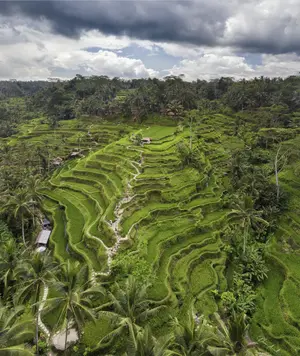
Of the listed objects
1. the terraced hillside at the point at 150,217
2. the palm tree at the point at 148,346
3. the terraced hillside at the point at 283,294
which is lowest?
the terraced hillside at the point at 283,294

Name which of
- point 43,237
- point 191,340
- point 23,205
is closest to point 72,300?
point 191,340

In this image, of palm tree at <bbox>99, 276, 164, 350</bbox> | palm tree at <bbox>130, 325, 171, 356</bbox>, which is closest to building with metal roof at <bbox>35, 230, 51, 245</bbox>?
palm tree at <bbox>99, 276, 164, 350</bbox>

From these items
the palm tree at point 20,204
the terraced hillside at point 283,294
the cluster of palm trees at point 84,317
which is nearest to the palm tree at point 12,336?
the cluster of palm trees at point 84,317

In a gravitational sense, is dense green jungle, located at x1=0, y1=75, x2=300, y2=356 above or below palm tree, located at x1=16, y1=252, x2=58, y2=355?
below

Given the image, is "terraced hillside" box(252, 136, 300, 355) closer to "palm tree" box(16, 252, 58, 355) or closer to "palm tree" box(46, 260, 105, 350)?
"palm tree" box(46, 260, 105, 350)

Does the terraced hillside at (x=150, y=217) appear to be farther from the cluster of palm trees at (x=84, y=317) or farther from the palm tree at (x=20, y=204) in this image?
the cluster of palm trees at (x=84, y=317)

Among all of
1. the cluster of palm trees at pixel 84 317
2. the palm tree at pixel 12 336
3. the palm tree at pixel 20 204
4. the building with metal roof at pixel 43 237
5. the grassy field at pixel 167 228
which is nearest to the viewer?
the palm tree at pixel 12 336

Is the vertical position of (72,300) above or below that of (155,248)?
above

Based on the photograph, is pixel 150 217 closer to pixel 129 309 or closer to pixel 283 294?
pixel 283 294
